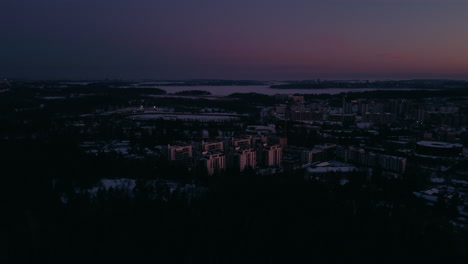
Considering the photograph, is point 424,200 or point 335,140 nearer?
point 424,200

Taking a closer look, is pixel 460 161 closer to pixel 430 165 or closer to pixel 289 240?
pixel 430 165

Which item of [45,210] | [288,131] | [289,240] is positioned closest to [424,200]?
[289,240]

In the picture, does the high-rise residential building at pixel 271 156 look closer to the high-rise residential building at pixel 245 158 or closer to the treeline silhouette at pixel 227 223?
the high-rise residential building at pixel 245 158

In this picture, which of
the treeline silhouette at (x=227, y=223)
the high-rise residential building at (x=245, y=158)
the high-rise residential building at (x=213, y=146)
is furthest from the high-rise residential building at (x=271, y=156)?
the treeline silhouette at (x=227, y=223)

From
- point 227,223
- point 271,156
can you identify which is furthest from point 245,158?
point 227,223

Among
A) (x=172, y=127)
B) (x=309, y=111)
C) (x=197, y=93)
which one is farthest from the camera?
(x=197, y=93)

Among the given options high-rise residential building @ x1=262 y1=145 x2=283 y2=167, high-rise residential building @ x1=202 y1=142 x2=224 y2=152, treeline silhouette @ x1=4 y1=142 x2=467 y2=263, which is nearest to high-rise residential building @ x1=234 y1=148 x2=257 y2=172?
high-rise residential building @ x1=262 y1=145 x2=283 y2=167

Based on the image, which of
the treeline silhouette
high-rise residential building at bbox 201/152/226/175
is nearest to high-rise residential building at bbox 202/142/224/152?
high-rise residential building at bbox 201/152/226/175

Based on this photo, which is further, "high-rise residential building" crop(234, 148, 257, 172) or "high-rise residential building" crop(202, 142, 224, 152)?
"high-rise residential building" crop(202, 142, 224, 152)

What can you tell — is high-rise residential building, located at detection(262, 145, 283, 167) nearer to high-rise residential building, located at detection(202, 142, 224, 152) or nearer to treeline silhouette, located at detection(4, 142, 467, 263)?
high-rise residential building, located at detection(202, 142, 224, 152)

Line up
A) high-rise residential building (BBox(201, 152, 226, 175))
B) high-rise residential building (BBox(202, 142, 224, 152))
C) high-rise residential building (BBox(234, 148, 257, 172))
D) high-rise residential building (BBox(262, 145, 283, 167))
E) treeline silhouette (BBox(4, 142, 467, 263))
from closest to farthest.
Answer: treeline silhouette (BBox(4, 142, 467, 263)), high-rise residential building (BBox(201, 152, 226, 175)), high-rise residential building (BBox(234, 148, 257, 172)), high-rise residential building (BBox(262, 145, 283, 167)), high-rise residential building (BBox(202, 142, 224, 152))

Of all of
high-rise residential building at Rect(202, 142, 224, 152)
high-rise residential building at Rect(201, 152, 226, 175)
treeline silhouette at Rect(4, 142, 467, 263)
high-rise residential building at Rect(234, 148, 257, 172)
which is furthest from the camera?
high-rise residential building at Rect(202, 142, 224, 152)
